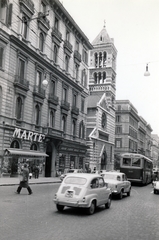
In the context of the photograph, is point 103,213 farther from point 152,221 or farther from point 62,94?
point 62,94

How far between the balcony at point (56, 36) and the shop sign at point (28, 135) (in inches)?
499

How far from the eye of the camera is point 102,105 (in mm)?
63000

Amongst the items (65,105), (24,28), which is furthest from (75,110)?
(24,28)

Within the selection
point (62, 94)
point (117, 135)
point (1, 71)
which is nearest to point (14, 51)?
point (1, 71)

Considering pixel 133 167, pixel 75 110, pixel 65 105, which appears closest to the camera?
pixel 133 167

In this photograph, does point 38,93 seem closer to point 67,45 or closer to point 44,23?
point 44,23

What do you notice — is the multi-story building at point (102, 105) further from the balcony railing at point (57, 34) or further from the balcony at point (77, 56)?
the balcony railing at point (57, 34)

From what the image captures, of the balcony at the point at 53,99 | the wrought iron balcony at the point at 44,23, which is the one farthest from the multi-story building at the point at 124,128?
the wrought iron balcony at the point at 44,23

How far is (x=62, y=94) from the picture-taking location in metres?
41.4

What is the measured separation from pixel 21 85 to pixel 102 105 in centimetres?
3394

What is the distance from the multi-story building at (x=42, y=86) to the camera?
29.1 m

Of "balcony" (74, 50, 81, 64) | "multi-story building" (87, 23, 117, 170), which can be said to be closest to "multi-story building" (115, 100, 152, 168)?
"multi-story building" (87, 23, 117, 170)

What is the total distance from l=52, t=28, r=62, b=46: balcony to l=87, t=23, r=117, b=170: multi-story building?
20.8 m

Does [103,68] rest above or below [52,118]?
above
